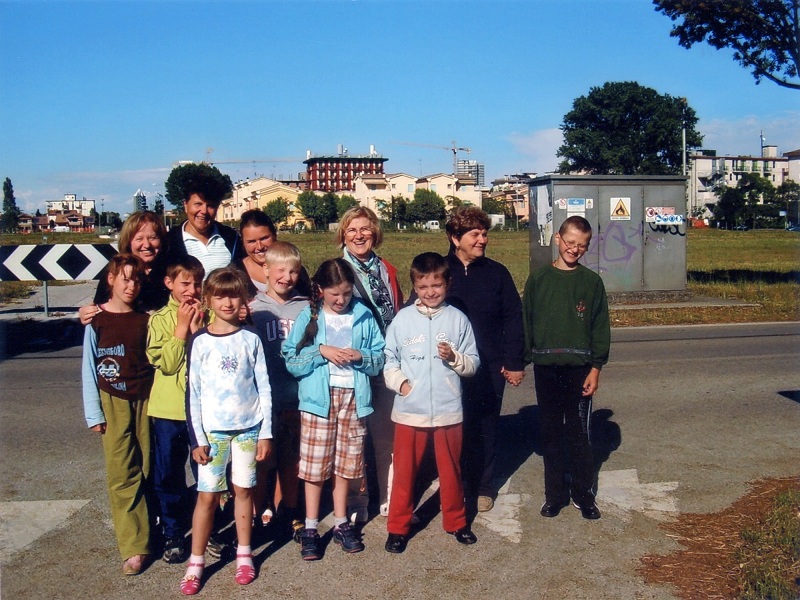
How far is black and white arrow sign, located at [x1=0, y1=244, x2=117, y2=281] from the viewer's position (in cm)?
1124

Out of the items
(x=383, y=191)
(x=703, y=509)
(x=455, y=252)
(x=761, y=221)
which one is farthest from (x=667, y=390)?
(x=383, y=191)

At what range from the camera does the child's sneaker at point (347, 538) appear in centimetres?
420

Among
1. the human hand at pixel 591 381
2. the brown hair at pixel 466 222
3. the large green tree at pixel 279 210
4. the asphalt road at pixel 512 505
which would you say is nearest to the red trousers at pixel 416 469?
the asphalt road at pixel 512 505

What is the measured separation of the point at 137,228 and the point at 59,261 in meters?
7.87

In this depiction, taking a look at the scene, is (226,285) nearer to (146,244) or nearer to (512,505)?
(146,244)

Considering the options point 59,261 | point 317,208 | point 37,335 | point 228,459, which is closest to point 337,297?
point 228,459

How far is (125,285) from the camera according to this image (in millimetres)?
3963

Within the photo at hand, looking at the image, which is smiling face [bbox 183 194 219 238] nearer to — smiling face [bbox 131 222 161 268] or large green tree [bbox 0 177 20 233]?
smiling face [bbox 131 222 161 268]

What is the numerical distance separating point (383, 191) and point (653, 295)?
130m

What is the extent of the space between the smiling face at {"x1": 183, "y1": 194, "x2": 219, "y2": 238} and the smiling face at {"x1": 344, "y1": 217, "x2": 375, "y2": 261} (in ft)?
2.78

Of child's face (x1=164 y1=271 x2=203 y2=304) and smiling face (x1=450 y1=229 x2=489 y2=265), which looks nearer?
child's face (x1=164 y1=271 x2=203 y2=304)

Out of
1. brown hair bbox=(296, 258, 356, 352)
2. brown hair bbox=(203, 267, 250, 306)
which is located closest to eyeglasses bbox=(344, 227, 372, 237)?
brown hair bbox=(296, 258, 356, 352)

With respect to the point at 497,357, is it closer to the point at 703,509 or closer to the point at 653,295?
the point at 703,509

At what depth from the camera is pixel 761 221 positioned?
83062 millimetres
